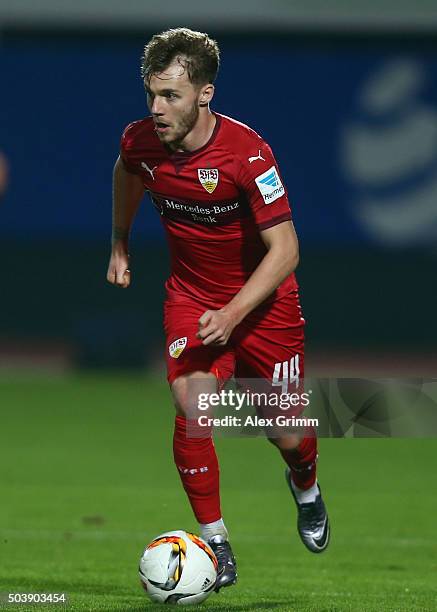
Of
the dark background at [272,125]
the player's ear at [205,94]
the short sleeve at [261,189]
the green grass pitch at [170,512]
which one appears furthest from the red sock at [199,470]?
the dark background at [272,125]

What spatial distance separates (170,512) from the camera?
395 inches

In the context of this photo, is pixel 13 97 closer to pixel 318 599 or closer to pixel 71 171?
pixel 71 171

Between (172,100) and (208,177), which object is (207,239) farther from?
(172,100)

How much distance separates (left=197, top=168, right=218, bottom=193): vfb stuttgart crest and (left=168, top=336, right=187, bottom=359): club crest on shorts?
2.44 ft

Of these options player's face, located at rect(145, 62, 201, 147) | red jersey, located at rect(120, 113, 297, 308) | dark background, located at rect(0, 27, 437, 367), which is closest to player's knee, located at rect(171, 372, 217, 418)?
red jersey, located at rect(120, 113, 297, 308)

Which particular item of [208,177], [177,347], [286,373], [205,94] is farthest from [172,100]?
[286,373]

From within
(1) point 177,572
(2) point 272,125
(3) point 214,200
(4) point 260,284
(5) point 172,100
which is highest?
(5) point 172,100

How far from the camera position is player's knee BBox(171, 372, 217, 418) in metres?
6.24

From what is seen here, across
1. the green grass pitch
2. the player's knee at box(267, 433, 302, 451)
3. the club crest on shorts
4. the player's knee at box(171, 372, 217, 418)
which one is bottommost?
the green grass pitch

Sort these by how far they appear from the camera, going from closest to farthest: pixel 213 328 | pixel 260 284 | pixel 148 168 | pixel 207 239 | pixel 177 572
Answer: pixel 213 328
pixel 177 572
pixel 260 284
pixel 148 168
pixel 207 239

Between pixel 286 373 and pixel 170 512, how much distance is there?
11.6 ft

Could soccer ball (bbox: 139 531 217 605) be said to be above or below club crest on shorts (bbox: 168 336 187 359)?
below

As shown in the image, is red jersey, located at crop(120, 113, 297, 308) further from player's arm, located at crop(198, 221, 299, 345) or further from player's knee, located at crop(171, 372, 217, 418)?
player's knee, located at crop(171, 372, 217, 418)

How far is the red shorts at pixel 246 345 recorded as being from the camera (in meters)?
6.38
